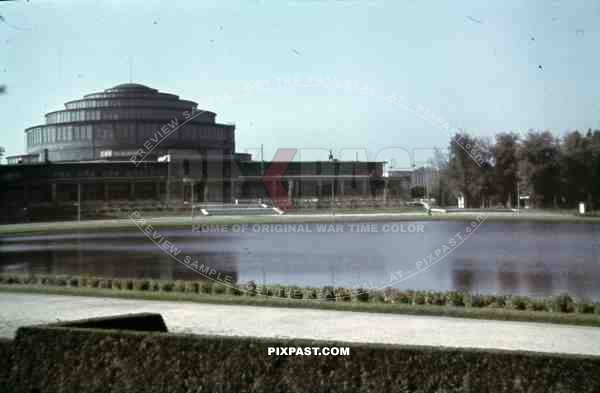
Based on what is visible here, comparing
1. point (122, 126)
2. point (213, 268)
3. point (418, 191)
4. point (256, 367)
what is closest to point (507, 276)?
point (213, 268)

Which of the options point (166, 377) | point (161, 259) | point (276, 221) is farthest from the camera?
point (276, 221)

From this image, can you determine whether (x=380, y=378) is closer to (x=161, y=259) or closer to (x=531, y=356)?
(x=531, y=356)

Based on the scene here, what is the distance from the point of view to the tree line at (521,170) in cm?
4816

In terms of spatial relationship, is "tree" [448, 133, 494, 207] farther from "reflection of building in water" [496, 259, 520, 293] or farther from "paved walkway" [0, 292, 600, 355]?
"paved walkway" [0, 292, 600, 355]

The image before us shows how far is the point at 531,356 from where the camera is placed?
539 centimetres

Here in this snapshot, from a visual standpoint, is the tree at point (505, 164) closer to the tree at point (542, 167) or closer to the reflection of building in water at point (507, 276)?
the tree at point (542, 167)

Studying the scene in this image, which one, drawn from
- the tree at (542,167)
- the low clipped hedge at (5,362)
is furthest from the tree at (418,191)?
the low clipped hedge at (5,362)

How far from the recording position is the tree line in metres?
48.2

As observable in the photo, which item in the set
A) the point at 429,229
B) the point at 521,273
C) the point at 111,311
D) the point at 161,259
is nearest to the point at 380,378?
the point at 111,311

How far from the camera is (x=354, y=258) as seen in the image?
763 inches

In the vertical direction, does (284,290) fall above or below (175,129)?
below

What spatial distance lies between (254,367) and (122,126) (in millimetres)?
56982

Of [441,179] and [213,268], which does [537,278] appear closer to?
[213,268]

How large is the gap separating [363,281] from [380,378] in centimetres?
929
